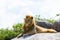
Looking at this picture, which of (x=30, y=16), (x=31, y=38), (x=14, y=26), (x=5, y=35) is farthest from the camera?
(x=14, y=26)

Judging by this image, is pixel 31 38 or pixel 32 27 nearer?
pixel 31 38

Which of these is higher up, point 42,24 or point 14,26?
point 42,24

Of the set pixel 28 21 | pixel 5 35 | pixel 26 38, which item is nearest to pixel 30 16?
pixel 28 21

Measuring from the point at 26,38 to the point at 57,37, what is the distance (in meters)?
1.26

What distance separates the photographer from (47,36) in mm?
8445

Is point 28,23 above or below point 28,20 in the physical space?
below

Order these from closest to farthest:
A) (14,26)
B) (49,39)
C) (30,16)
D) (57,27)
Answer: (49,39)
(30,16)
(57,27)
(14,26)

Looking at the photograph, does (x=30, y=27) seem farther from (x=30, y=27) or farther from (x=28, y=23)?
(x=28, y=23)

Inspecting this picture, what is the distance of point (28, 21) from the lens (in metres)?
10.2

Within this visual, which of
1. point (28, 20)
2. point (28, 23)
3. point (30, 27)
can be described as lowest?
point (30, 27)

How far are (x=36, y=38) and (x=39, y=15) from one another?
13061 mm

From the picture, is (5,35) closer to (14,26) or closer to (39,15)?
(39,15)

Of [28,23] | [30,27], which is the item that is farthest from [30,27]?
[28,23]

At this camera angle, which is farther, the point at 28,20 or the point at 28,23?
the point at 28,23
